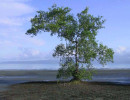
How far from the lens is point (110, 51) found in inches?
1497

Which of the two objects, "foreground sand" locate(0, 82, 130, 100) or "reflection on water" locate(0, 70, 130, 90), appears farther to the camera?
"reflection on water" locate(0, 70, 130, 90)

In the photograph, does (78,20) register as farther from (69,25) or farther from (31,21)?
(31,21)

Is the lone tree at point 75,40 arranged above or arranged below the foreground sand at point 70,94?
above

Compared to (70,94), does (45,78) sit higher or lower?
higher

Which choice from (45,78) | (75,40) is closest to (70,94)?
(75,40)

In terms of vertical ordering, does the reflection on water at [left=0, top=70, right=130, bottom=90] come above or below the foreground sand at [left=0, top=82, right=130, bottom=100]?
above

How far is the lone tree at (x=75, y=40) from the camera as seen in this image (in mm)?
38031

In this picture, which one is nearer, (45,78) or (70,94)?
(70,94)

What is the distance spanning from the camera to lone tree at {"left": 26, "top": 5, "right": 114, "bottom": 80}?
38.0m

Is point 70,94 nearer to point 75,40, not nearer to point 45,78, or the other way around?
point 75,40

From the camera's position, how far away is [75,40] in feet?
128

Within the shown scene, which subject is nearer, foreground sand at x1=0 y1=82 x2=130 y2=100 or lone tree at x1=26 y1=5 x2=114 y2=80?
foreground sand at x1=0 y1=82 x2=130 y2=100

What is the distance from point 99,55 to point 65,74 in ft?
18.5

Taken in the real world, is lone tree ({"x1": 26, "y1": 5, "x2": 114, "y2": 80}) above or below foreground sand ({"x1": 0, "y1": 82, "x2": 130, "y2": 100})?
above
